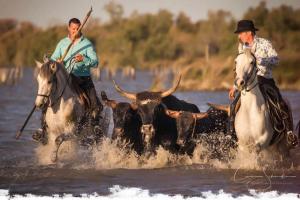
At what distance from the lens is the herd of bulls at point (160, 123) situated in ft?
34.0

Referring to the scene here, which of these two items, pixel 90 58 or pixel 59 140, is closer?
pixel 59 140

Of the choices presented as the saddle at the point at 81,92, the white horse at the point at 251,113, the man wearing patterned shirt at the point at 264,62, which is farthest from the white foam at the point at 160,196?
the saddle at the point at 81,92

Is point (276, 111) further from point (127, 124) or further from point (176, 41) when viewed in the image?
point (176, 41)

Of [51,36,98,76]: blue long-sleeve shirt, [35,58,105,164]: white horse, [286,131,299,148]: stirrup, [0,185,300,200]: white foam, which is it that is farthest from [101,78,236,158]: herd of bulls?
[0,185,300,200]: white foam

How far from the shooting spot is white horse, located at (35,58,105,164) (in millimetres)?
10180

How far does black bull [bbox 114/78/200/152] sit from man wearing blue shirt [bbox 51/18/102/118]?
0.48m

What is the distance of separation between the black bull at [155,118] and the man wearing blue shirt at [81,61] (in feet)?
1.57

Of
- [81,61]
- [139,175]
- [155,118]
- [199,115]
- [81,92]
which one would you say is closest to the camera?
[139,175]

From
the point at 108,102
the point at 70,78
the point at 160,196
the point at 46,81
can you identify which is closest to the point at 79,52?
the point at 70,78

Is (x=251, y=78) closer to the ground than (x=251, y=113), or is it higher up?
higher up

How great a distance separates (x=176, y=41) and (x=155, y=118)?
5230 centimetres

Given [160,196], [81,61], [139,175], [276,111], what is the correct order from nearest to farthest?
[160,196]
[276,111]
[139,175]
[81,61]

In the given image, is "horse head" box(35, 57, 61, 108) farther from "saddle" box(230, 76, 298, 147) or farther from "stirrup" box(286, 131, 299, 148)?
"stirrup" box(286, 131, 299, 148)

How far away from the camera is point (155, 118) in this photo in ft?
34.1
